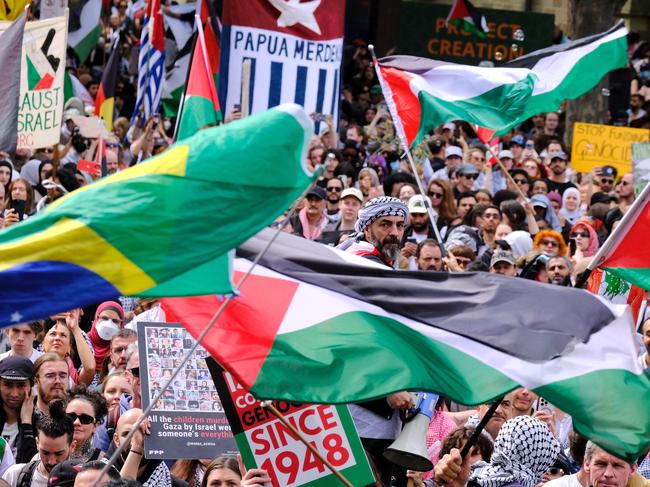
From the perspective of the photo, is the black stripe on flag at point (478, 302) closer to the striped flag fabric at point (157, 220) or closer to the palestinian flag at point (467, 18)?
the striped flag fabric at point (157, 220)

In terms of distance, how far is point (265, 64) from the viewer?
1527cm

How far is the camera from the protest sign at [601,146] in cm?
1845

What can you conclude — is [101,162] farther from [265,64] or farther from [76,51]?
[76,51]

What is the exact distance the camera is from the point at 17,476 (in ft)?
27.4

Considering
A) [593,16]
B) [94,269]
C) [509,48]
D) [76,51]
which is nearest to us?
[94,269]

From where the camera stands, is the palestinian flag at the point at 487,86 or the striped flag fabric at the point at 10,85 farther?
the striped flag fabric at the point at 10,85

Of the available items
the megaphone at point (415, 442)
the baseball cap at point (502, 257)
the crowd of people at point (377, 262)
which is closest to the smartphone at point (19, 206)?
the crowd of people at point (377, 262)

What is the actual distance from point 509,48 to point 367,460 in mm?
20080

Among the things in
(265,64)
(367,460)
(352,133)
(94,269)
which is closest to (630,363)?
(367,460)

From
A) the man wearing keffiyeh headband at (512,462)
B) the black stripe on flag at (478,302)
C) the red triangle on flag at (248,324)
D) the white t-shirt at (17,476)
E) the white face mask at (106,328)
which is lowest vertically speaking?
the white t-shirt at (17,476)

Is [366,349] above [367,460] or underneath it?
above

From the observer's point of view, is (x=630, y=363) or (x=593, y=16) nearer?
(x=630, y=363)

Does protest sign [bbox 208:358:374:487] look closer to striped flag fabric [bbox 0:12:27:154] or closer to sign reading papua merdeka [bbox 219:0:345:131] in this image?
striped flag fabric [bbox 0:12:27:154]

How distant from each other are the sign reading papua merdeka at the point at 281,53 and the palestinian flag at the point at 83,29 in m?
6.29
